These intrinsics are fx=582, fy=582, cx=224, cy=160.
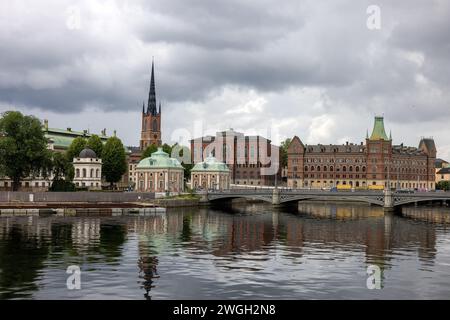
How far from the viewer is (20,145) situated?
12150cm

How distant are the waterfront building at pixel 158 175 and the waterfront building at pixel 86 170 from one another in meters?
13.4

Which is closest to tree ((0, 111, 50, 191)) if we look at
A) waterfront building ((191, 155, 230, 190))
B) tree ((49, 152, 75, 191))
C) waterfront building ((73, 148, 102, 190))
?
tree ((49, 152, 75, 191))

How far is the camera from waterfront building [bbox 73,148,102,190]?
474 feet

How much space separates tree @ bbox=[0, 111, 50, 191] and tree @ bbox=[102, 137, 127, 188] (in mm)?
33301

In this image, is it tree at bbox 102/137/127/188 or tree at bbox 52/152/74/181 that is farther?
tree at bbox 102/137/127/188

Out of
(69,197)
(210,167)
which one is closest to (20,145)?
(69,197)

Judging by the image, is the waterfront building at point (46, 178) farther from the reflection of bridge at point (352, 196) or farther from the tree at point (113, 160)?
the reflection of bridge at point (352, 196)

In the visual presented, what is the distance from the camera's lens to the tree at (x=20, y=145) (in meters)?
120

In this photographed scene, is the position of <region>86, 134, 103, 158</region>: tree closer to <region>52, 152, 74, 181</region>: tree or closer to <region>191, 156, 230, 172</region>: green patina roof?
<region>52, 152, 74, 181</region>: tree

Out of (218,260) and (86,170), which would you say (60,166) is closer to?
(86,170)

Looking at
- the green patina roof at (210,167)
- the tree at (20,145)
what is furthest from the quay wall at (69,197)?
the green patina roof at (210,167)

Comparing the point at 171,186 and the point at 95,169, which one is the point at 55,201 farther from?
the point at 171,186

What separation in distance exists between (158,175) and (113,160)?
14582 millimetres
